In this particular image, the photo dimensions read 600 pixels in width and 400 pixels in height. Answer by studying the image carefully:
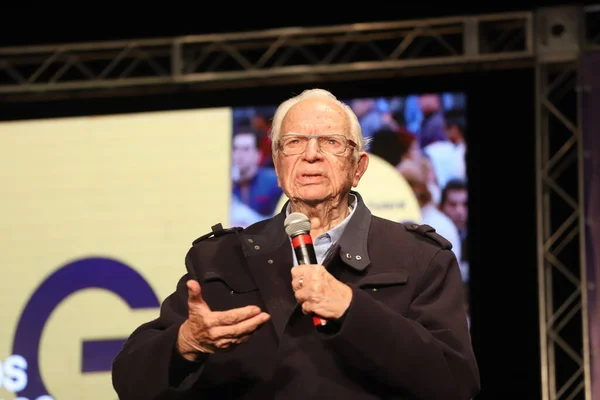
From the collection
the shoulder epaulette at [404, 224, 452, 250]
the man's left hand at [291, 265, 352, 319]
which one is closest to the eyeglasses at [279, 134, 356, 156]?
the shoulder epaulette at [404, 224, 452, 250]

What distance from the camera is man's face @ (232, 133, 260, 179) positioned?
15.8 feet

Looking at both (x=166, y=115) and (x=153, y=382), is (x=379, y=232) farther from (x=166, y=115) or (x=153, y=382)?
(x=166, y=115)

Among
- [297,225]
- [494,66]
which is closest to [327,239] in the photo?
[297,225]

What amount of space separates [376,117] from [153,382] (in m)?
3.01

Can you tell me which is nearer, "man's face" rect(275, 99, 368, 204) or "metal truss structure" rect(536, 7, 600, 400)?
"man's face" rect(275, 99, 368, 204)

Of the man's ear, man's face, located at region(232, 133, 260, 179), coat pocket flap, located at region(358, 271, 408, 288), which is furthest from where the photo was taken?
man's face, located at region(232, 133, 260, 179)

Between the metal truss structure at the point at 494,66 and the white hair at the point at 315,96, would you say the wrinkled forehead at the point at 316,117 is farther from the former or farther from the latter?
the metal truss structure at the point at 494,66

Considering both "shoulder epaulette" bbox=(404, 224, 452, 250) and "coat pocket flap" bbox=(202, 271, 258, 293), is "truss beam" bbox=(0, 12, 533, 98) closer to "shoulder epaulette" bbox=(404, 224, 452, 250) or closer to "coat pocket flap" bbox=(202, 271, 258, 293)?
"shoulder epaulette" bbox=(404, 224, 452, 250)

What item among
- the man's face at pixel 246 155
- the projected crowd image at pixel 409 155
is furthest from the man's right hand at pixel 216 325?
the man's face at pixel 246 155

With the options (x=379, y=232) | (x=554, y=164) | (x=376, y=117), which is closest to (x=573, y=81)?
(x=554, y=164)

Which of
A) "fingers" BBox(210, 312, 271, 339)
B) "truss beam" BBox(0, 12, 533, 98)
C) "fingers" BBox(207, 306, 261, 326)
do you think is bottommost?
"fingers" BBox(210, 312, 271, 339)

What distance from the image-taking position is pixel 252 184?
4.80 meters

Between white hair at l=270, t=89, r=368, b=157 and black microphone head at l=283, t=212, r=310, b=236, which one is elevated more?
white hair at l=270, t=89, r=368, b=157

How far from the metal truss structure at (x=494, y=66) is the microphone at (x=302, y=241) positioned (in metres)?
2.83
